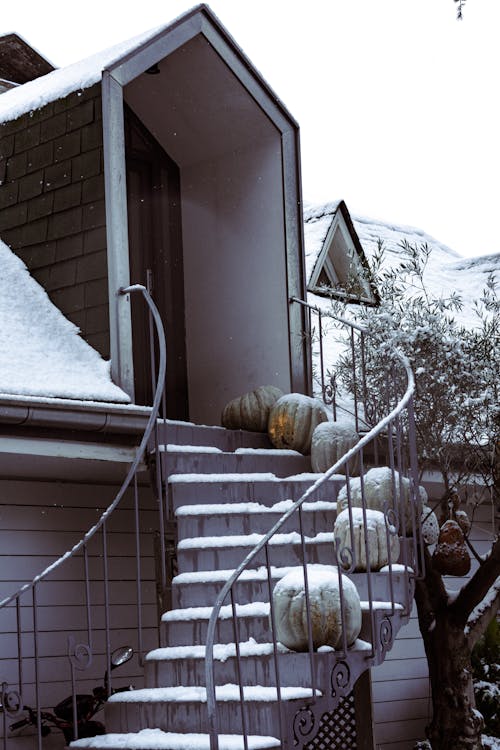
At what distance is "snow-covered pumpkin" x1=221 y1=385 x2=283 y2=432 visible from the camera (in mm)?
7531

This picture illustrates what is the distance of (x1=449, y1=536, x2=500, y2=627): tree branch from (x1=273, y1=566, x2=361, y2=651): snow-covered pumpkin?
6.54ft

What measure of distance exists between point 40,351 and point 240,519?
177 cm

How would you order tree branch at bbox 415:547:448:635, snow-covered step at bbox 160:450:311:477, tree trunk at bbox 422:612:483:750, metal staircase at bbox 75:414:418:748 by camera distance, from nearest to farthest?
metal staircase at bbox 75:414:418:748
snow-covered step at bbox 160:450:311:477
tree trunk at bbox 422:612:483:750
tree branch at bbox 415:547:448:635

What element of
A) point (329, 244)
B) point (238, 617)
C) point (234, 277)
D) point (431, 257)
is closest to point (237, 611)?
point (238, 617)

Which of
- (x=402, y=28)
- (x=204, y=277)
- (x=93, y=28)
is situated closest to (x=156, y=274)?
(x=204, y=277)

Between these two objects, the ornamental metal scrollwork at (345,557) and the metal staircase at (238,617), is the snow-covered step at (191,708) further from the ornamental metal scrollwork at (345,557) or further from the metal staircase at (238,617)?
→ the ornamental metal scrollwork at (345,557)

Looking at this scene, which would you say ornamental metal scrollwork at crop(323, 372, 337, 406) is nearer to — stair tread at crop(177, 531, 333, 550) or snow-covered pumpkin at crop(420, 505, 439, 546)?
snow-covered pumpkin at crop(420, 505, 439, 546)

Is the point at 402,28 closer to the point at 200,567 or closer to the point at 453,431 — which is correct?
the point at 200,567

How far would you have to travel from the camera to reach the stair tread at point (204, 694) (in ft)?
15.9

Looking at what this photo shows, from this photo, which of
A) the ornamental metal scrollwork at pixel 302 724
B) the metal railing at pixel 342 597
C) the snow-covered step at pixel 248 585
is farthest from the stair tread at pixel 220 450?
the ornamental metal scrollwork at pixel 302 724

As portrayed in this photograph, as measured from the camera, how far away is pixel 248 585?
5684mm

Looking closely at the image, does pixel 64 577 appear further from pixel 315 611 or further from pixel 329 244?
pixel 329 244

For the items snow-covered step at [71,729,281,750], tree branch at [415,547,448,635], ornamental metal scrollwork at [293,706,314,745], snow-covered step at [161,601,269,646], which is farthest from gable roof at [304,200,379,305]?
ornamental metal scrollwork at [293,706,314,745]

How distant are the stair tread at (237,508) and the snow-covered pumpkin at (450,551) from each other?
1616mm
